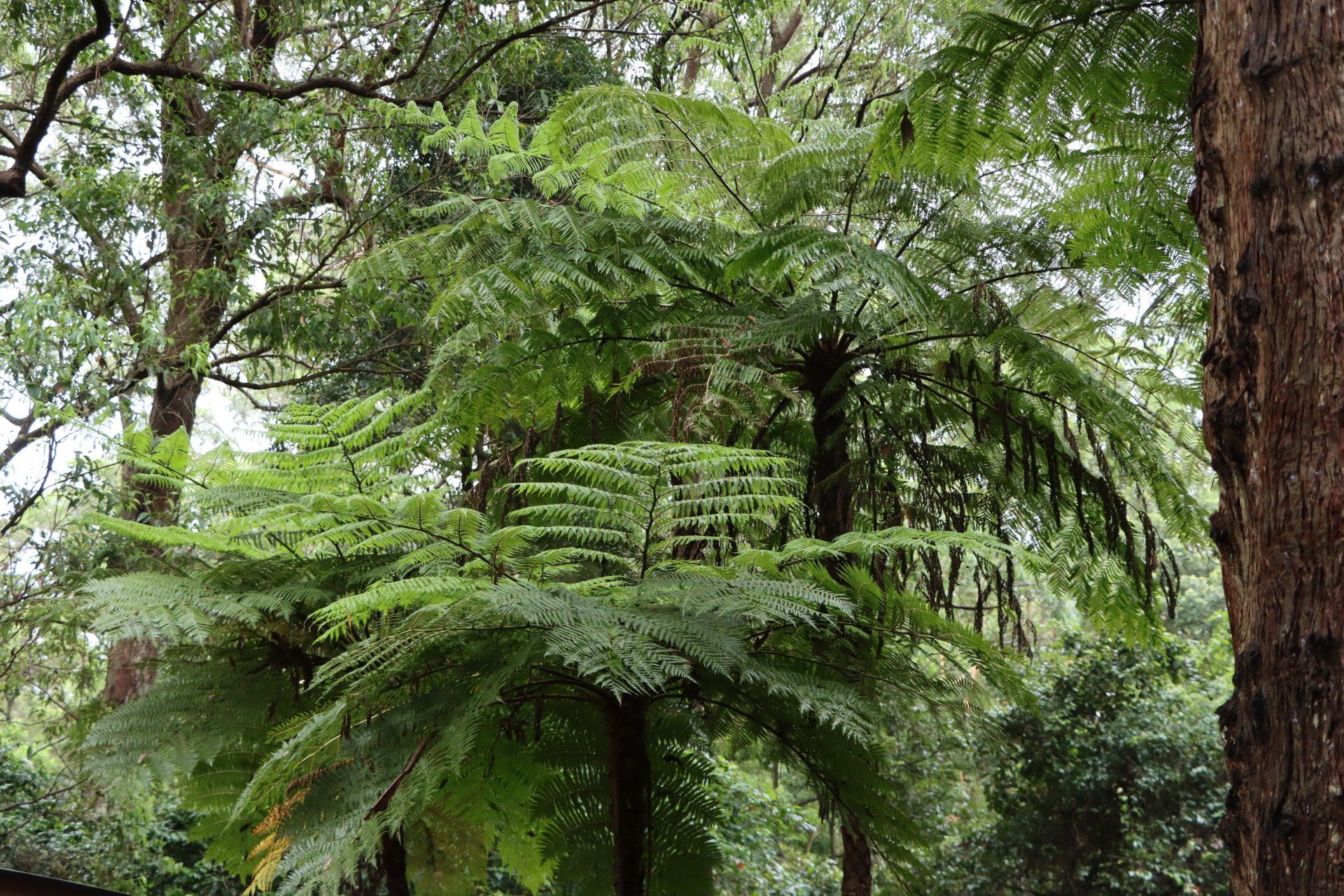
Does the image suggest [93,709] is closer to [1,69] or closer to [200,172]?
[200,172]

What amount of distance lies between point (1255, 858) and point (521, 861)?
7.76 feet

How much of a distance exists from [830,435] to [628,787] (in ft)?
3.85

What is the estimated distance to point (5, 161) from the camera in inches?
327

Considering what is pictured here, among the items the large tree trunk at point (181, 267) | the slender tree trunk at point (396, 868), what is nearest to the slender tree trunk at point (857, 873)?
the slender tree trunk at point (396, 868)

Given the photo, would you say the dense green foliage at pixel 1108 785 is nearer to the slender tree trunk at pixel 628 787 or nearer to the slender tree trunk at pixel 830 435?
the slender tree trunk at pixel 830 435

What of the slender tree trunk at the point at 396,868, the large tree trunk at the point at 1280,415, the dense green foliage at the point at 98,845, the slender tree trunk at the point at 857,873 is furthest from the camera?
the dense green foliage at the point at 98,845

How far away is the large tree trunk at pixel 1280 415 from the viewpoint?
4.32 feet

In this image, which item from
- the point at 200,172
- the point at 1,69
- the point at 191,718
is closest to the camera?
the point at 191,718

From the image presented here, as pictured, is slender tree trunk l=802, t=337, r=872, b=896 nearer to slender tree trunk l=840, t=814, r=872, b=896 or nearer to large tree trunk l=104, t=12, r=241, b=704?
slender tree trunk l=840, t=814, r=872, b=896

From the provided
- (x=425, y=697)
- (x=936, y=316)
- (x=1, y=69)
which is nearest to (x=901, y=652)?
(x=936, y=316)

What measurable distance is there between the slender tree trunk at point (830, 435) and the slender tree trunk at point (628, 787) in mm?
842

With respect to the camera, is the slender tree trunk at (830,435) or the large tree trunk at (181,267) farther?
the large tree trunk at (181,267)

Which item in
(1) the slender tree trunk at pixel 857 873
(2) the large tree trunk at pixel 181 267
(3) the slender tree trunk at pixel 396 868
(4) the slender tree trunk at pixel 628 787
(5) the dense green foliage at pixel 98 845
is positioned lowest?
(5) the dense green foliage at pixel 98 845

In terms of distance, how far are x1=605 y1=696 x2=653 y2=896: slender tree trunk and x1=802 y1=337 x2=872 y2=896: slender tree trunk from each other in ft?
2.76
